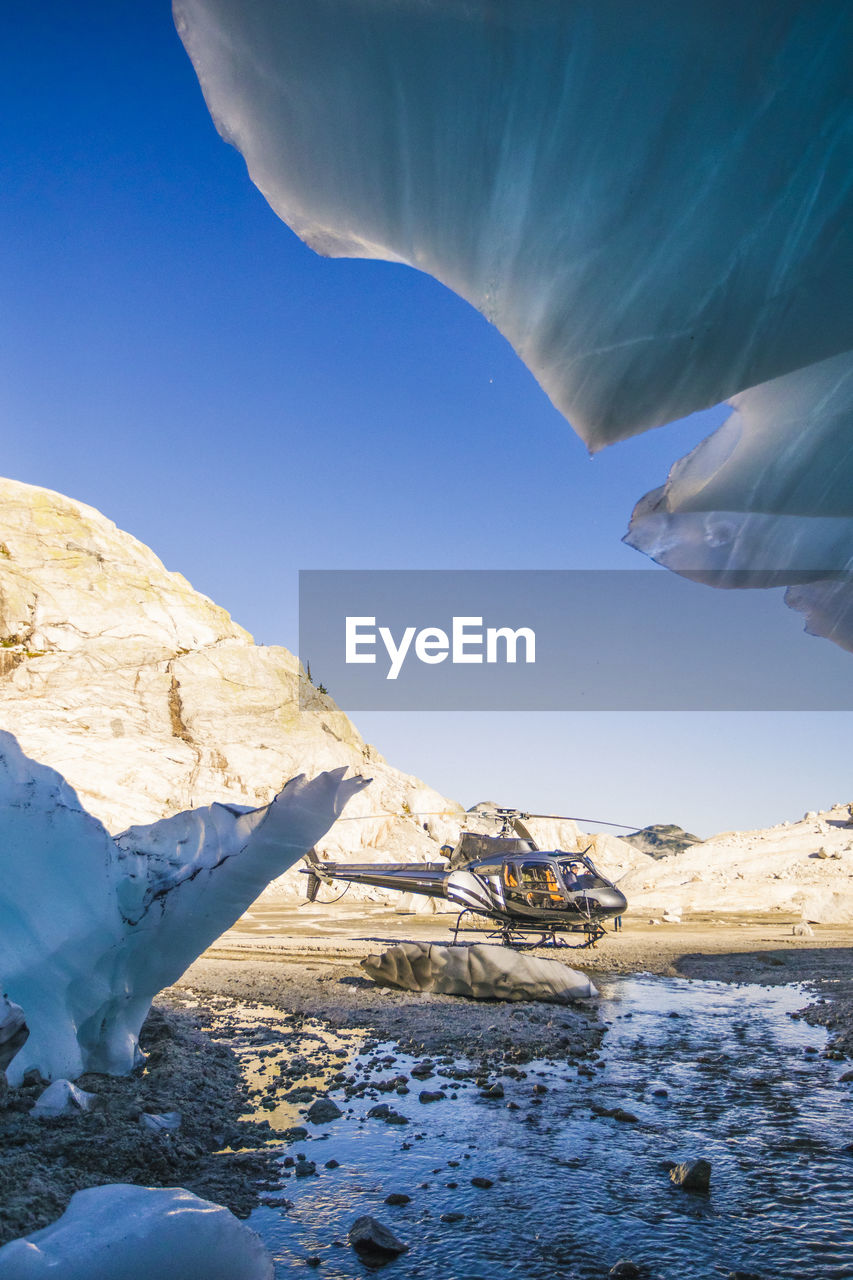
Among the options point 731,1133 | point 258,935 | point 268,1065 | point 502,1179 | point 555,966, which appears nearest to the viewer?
point 502,1179

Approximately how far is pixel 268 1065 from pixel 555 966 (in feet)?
13.4

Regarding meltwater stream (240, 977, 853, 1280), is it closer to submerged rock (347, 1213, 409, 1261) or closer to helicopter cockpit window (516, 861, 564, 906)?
submerged rock (347, 1213, 409, 1261)

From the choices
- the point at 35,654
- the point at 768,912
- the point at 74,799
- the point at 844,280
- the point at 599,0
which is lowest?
the point at 768,912

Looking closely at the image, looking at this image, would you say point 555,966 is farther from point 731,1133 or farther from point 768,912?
point 768,912

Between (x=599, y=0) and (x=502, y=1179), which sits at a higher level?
(x=599, y=0)

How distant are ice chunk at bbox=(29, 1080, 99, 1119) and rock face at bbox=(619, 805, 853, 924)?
65.4ft

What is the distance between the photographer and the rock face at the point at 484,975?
820 cm

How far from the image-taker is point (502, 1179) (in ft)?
12.0

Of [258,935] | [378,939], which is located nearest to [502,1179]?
[378,939]

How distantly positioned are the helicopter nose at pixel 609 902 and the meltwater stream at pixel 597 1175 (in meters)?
6.03

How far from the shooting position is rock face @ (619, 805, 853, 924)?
21594mm

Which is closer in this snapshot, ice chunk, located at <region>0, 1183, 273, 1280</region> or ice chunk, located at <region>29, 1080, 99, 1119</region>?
ice chunk, located at <region>0, 1183, 273, 1280</region>

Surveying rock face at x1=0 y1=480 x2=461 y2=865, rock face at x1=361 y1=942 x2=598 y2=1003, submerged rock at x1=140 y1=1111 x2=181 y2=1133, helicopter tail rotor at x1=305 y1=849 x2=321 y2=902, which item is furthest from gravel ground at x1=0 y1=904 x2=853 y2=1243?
rock face at x1=0 y1=480 x2=461 y2=865

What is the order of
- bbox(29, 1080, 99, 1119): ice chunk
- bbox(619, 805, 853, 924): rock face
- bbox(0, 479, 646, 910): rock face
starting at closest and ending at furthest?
bbox(29, 1080, 99, 1119): ice chunk
bbox(619, 805, 853, 924): rock face
bbox(0, 479, 646, 910): rock face
